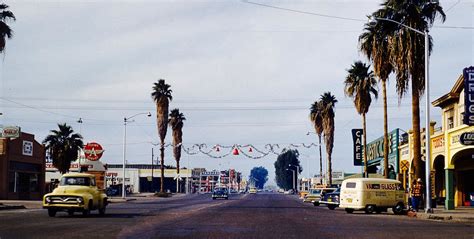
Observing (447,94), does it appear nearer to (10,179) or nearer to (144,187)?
(10,179)

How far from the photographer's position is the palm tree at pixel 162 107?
8388 cm

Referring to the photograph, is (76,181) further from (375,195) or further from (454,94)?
(454,94)

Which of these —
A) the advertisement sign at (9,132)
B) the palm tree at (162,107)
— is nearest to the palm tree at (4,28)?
the advertisement sign at (9,132)

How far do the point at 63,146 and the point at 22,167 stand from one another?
500 centimetres

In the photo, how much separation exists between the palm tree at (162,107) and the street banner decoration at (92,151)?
15.3 m

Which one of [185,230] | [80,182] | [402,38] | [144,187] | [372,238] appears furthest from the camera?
[144,187]

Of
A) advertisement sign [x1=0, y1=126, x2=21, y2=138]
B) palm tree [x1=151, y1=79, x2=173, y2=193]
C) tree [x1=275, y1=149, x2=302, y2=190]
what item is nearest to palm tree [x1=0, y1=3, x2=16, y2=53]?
advertisement sign [x1=0, y1=126, x2=21, y2=138]

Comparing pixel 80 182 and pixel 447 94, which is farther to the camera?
pixel 447 94

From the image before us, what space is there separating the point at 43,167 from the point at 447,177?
46.8 metres

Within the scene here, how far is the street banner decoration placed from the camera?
67.1m

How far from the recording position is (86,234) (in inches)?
725

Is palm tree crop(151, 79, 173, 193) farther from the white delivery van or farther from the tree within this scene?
the tree

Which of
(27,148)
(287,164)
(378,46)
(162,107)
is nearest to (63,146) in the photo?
(27,148)

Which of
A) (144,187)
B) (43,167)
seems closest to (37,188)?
(43,167)
